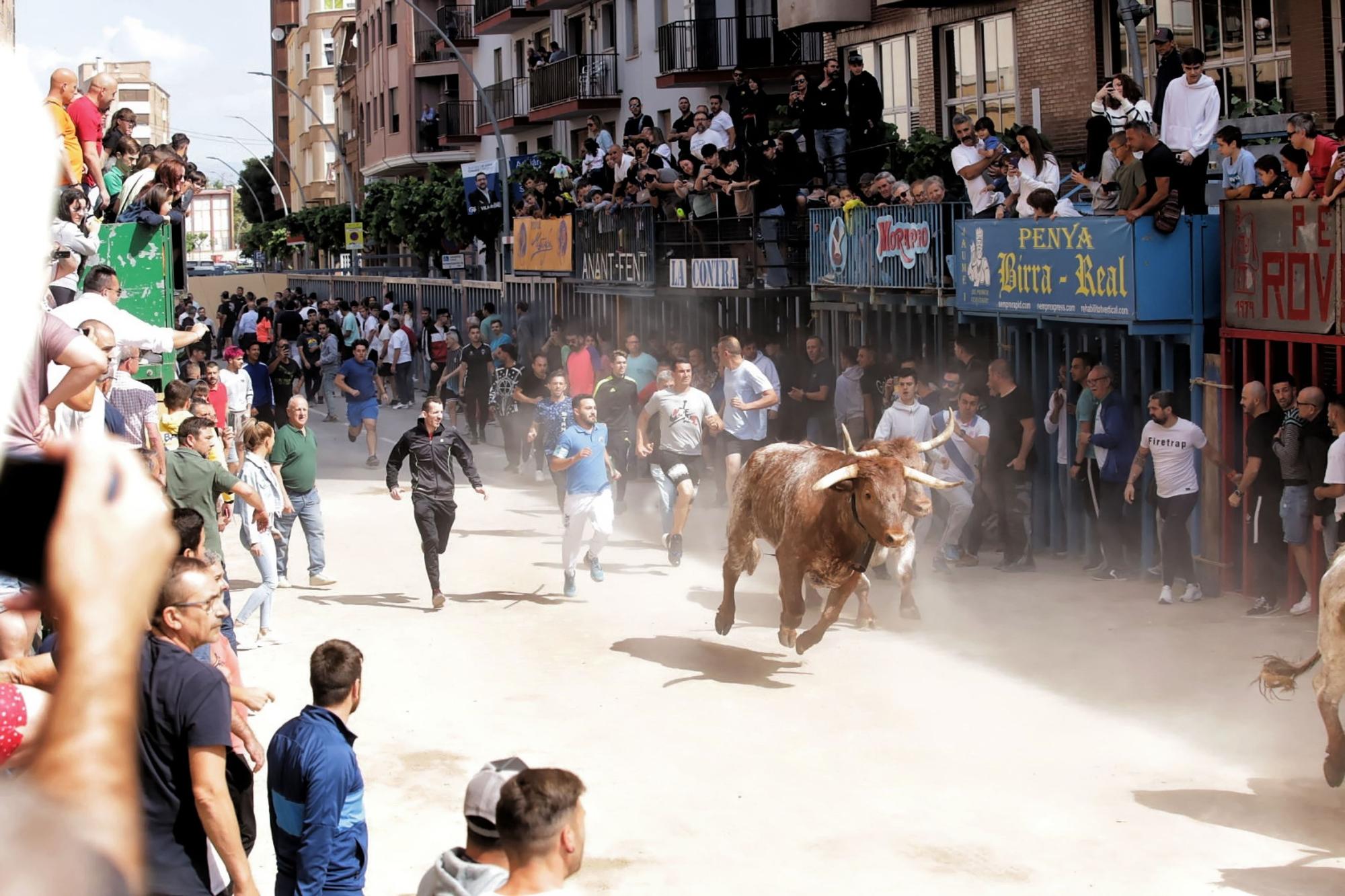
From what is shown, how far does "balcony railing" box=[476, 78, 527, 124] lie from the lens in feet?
156

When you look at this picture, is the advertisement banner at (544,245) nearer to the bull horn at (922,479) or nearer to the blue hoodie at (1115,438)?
the blue hoodie at (1115,438)

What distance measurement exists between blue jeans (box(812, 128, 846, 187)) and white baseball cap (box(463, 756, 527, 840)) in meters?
17.1

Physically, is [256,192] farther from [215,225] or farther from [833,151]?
[833,151]

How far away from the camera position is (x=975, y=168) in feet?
54.3

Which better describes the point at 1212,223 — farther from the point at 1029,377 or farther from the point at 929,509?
the point at 929,509

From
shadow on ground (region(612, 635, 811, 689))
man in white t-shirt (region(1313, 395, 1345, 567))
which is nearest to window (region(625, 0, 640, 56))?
shadow on ground (region(612, 635, 811, 689))

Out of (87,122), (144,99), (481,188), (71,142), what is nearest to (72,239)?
(71,142)

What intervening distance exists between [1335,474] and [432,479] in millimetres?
7408

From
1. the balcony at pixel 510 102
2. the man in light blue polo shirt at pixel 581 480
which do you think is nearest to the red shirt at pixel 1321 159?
the man in light blue polo shirt at pixel 581 480

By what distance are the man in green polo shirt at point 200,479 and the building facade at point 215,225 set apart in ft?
439

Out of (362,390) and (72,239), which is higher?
(72,239)

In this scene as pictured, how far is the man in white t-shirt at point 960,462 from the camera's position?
1507 centimetres

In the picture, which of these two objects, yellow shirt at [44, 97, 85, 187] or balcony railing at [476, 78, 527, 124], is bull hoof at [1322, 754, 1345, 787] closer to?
yellow shirt at [44, 97, 85, 187]

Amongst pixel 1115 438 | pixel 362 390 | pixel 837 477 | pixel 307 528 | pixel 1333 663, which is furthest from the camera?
pixel 362 390
